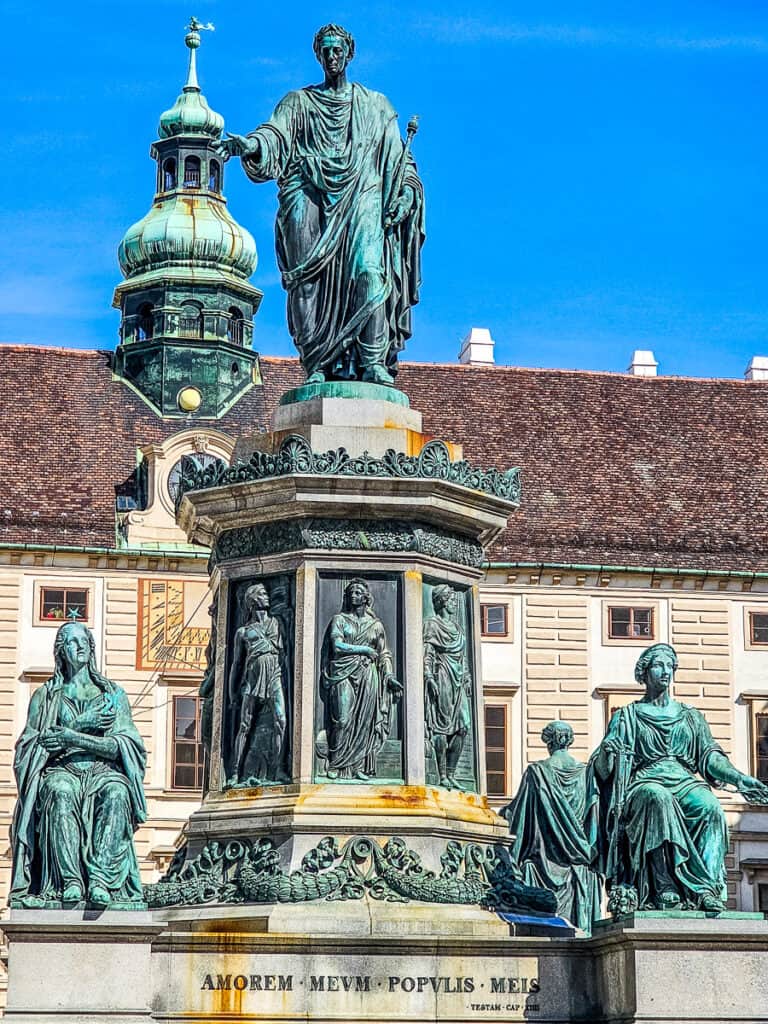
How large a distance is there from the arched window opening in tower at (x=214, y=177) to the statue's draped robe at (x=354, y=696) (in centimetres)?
4497

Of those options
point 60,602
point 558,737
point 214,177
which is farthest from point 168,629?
point 558,737

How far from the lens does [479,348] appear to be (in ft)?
198

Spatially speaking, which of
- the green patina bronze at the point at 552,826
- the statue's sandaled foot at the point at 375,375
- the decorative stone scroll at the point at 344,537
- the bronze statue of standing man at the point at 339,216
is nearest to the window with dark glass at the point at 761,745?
the green patina bronze at the point at 552,826

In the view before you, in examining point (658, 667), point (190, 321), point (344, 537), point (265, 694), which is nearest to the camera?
point (658, 667)

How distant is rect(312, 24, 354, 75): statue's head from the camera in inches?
733

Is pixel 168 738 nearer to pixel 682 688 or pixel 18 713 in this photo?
pixel 18 713

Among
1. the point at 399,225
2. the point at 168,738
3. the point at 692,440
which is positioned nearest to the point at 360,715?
the point at 399,225

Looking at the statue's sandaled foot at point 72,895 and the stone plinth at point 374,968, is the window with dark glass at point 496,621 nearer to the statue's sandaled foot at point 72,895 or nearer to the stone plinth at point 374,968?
the stone plinth at point 374,968

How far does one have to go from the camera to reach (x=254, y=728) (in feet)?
56.1

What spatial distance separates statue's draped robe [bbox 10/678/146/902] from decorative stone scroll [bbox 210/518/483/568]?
1974 mm

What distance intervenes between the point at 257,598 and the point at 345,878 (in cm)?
222

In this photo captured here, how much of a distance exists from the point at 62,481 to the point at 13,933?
126 feet

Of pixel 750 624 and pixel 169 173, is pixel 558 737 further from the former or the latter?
pixel 169 173

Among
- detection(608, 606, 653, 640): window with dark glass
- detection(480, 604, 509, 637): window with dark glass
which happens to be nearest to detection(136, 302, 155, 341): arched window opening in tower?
detection(480, 604, 509, 637): window with dark glass
